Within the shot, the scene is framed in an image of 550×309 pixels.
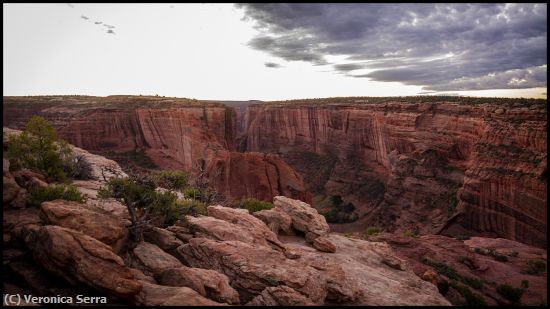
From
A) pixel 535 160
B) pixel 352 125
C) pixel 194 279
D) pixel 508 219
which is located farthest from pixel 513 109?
pixel 194 279

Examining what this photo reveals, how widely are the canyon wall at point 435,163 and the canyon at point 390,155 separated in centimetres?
13

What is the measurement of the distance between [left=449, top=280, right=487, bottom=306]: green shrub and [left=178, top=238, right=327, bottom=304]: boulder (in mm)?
9205

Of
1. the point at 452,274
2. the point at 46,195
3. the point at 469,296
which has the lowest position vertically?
the point at 452,274

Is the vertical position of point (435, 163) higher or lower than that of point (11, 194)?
lower

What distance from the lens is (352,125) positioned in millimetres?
65312

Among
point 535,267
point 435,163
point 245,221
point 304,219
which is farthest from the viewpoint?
point 435,163

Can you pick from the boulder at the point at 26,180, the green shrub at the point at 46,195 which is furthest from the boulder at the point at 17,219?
the boulder at the point at 26,180

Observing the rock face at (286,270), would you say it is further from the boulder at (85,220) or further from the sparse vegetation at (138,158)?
the sparse vegetation at (138,158)

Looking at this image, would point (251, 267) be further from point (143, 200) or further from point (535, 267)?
point (535, 267)

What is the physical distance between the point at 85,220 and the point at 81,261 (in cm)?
193

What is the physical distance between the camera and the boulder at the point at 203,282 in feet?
27.6

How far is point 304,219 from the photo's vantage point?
16766mm

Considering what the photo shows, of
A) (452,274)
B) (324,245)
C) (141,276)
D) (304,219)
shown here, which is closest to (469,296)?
(452,274)

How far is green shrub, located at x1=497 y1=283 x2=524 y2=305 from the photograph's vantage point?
669 inches
